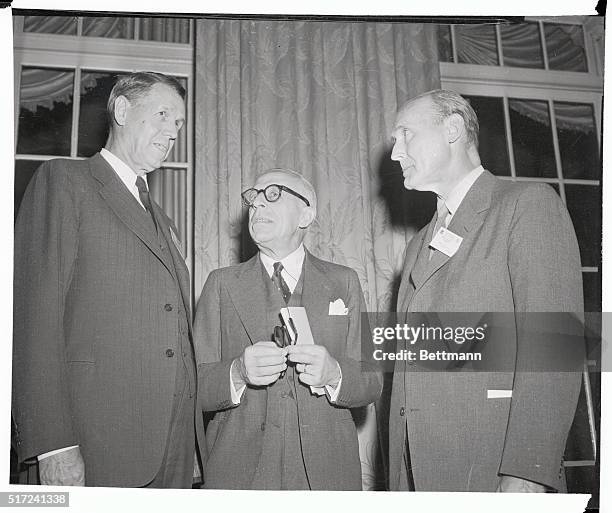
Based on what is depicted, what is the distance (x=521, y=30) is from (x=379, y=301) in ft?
3.70

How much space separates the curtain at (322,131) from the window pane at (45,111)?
46 centimetres

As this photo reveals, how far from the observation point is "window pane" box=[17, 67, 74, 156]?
242 centimetres

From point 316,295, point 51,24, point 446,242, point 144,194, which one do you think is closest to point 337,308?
point 316,295

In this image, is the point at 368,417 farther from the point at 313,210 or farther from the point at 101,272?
the point at 101,272

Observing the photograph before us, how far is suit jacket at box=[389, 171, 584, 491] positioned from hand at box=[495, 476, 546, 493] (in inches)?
1.5

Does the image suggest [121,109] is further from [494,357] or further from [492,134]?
[494,357]

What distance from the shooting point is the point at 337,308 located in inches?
92.7

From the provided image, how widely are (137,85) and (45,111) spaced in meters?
0.34

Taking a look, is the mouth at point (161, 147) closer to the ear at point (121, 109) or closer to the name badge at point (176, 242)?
the ear at point (121, 109)

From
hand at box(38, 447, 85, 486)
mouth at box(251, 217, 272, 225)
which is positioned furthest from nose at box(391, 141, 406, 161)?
hand at box(38, 447, 85, 486)

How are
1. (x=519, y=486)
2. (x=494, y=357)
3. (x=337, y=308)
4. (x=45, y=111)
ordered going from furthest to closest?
(x=45, y=111)
(x=337, y=308)
(x=494, y=357)
(x=519, y=486)

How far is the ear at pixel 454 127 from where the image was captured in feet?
7.88

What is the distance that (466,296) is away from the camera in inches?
89.3

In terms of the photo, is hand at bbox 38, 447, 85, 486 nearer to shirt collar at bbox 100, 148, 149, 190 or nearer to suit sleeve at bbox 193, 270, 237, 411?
suit sleeve at bbox 193, 270, 237, 411
